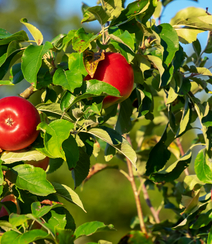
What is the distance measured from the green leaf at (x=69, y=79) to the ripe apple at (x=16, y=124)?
82 millimetres

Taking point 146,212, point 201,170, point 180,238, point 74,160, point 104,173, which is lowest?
point 146,212

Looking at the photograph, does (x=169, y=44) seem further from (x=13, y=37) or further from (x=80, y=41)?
(x=13, y=37)

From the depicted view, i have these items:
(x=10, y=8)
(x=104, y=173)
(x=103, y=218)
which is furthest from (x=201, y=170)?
(x=10, y=8)

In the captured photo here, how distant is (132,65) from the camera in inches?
29.2

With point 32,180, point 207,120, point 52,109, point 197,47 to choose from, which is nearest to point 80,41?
point 52,109

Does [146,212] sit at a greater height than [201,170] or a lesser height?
lesser

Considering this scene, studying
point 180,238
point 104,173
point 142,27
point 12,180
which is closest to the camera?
point 12,180

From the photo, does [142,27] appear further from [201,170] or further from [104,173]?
[104,173]

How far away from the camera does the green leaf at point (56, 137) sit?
501mm

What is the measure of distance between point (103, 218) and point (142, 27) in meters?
3.68

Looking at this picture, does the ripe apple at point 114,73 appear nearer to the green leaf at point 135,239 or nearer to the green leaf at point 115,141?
the green leaf at point 115,141

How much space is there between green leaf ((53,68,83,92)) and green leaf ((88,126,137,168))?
0.38ft

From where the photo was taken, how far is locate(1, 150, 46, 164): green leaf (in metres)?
0.56

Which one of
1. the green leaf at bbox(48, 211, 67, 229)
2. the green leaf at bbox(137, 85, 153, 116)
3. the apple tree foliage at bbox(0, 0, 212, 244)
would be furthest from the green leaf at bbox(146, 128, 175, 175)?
the green leaf at bbox(48, 211, 67, 229)
